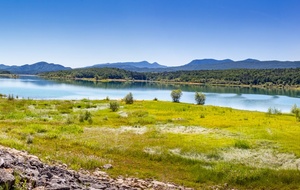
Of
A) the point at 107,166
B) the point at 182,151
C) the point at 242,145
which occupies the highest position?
the point at 107,166

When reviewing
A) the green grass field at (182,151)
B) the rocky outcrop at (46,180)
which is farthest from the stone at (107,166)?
the rocky outcrop at (46,180)

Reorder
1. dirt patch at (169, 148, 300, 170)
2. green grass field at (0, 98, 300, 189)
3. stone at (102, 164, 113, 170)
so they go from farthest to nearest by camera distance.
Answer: dirt patch at (169, 148, 300, 170), stone at (102, 164, 113, 170), green grass field at (0, 98, 300, 189)

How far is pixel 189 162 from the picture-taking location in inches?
1075

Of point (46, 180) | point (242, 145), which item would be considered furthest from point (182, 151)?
point (46, 180)

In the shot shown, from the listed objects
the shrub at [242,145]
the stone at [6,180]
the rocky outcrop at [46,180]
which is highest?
the stone at [6,180]

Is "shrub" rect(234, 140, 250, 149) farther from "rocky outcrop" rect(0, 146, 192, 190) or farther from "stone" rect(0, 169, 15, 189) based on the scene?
"stone" rect(0, 169, 15, 189)

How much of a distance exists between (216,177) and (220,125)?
24.6 m

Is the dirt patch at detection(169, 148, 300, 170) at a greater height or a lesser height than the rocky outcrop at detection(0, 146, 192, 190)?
lesser

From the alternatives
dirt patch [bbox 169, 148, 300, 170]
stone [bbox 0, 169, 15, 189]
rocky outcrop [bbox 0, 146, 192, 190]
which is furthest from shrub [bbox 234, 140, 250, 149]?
stone [bbox 0, 169, 15, 189]

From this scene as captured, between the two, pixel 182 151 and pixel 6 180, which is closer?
pixel 6 180

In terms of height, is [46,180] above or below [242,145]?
above

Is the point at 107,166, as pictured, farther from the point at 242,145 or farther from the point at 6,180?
the point at 242,145

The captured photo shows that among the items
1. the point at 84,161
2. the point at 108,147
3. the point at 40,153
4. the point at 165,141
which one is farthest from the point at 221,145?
the point at 40,153

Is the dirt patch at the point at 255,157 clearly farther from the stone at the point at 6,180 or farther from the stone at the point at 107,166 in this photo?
the stone at the point at 6,180
